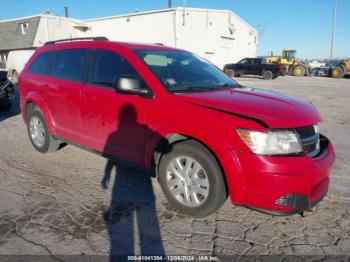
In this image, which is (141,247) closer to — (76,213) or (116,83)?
(76,213)

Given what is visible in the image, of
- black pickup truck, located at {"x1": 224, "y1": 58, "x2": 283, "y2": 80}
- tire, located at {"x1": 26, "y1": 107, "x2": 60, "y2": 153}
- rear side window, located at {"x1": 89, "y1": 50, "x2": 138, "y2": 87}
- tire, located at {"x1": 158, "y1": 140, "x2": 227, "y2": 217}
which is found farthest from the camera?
black pickup truck, located at {"x1": 224, "y1": 58, "x2": 283, "y2": 80}

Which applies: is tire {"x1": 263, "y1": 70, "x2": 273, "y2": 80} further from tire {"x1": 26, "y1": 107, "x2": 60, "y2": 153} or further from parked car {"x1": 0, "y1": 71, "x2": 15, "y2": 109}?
tire {"x1": 26, "y1": 107, "x2": 60, "y2": 153}

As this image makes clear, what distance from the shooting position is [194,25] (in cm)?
2875

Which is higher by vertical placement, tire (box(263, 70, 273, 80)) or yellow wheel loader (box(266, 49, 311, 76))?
yellow wheel loader (box(266, 49, 311, 76))

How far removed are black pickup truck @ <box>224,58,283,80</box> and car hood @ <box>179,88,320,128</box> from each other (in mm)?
23915

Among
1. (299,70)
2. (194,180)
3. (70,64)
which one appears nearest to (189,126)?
(194,180)

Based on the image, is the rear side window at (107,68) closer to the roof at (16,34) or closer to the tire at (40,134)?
the tire at (40,134)

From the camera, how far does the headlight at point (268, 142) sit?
2.88 meters

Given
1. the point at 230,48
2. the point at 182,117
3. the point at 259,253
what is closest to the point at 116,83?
the point at 182,117

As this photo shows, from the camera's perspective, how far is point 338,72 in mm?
28750

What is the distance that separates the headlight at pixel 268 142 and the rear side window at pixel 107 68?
1.71 meters

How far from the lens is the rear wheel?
3184 cm

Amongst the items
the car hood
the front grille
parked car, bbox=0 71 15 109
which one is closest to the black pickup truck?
parked car, bbox=0 71 15 109

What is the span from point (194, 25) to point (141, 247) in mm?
27981
